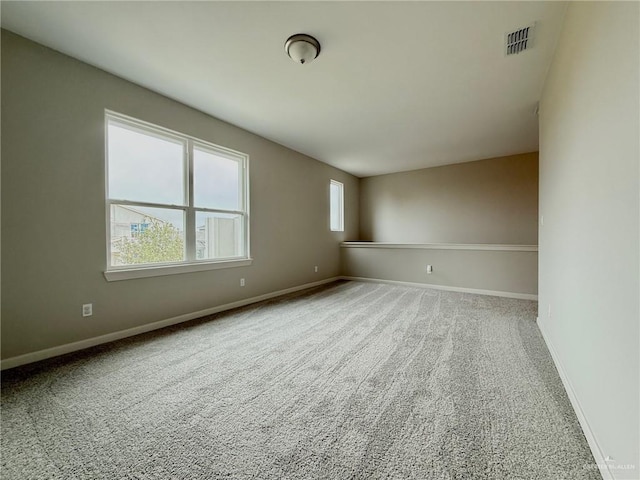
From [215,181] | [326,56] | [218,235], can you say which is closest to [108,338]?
[218,235]

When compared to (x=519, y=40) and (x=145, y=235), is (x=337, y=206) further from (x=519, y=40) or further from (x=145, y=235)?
(x=519, y=40)

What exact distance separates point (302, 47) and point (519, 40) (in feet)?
5.59

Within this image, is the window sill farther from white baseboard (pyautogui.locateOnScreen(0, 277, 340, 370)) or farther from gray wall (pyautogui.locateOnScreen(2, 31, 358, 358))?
white baseboard (pyautogui.locateOnScreen(0, 277, 340, 370))

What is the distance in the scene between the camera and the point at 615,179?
1.07 metres

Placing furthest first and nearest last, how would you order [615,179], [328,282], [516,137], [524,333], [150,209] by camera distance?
[328,282] < [516,137] < [150,209] < [524,333] < [615,179]

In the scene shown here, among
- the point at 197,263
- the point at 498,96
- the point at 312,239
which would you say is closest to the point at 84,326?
the point at 197,263

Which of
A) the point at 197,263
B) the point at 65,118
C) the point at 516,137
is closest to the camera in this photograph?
the point at 65,118

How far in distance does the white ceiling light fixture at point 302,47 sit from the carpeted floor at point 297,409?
2.46 metres

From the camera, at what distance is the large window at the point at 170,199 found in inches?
103

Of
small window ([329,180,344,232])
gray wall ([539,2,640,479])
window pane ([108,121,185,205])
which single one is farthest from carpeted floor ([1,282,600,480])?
small window ([329,180,344,232])

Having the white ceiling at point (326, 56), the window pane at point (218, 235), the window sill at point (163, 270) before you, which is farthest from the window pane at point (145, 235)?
the white ceiling at point (326, 56)

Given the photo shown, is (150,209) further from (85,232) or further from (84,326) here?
(84,326)

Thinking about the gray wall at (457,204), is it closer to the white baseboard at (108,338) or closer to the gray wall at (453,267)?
the gray wall at (453,267)

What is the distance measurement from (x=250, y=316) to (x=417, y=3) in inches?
130
